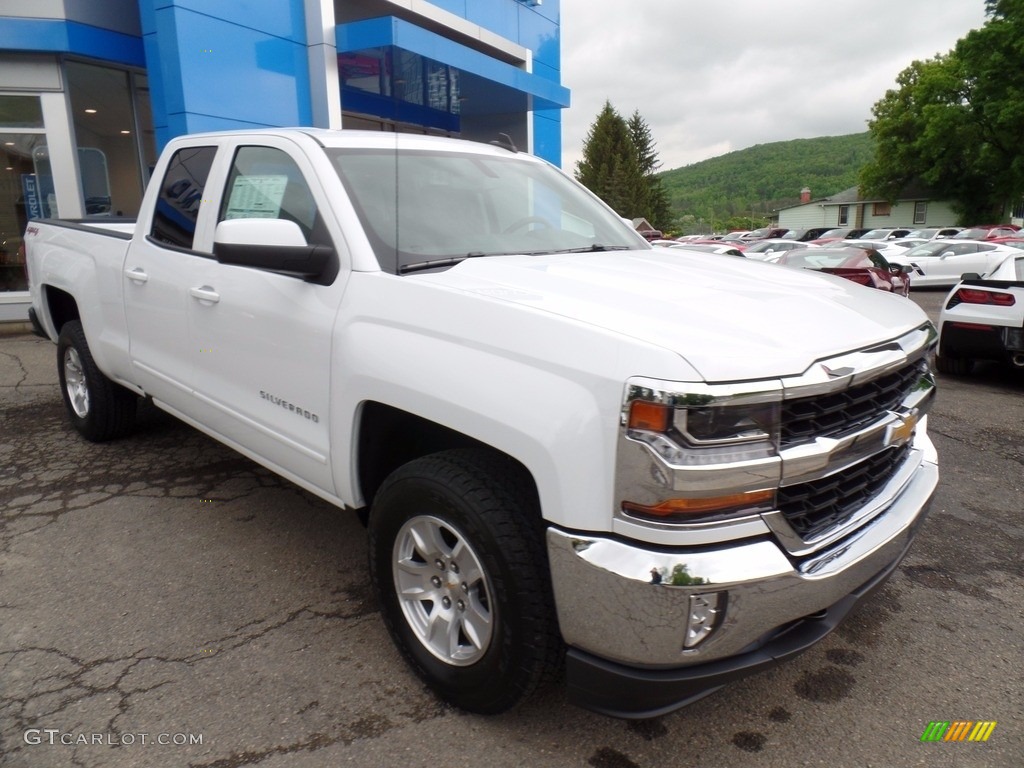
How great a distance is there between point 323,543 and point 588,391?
7.21 feet

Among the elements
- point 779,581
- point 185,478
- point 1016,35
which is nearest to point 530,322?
point 779,581

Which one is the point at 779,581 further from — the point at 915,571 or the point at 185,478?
the point at 185,478

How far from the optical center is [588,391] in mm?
→ 1844

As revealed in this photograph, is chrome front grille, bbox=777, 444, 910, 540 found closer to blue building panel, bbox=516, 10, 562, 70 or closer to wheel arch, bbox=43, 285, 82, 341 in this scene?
wheel arch, bbox=43, 285, 82, 341

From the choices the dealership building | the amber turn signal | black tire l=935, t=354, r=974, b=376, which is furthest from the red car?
the amber turn signal

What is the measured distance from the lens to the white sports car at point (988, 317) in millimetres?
6555

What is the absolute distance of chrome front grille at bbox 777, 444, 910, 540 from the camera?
1.96 m

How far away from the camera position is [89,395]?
15.5 ft

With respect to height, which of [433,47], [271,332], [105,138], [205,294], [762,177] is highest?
[762,177]

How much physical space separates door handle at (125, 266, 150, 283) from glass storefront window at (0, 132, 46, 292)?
822 centimetres

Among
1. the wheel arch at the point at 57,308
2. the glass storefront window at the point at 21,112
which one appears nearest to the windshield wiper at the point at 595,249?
the wheel arch at the point at 57,308

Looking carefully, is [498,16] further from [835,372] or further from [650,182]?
A: [650,182]

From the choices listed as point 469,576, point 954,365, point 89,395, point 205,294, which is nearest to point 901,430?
point 469,576

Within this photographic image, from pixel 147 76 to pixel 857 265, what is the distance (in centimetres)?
1152
